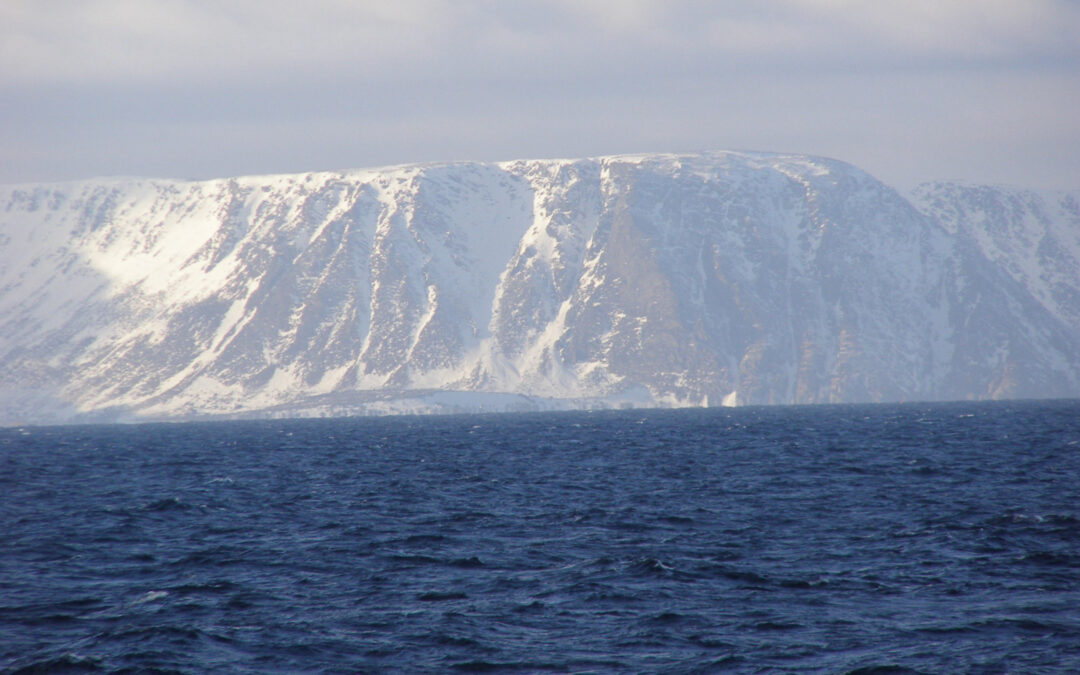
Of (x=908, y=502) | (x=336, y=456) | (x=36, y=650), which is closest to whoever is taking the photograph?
(x=36, y=650)

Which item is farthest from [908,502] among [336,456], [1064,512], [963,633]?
[336,456]

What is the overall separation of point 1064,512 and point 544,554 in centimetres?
2399

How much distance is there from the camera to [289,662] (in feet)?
95.3

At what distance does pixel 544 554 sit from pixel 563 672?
16240mm

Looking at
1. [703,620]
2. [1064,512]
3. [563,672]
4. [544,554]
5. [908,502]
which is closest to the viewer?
[563,672]

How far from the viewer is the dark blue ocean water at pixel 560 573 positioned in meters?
29.6

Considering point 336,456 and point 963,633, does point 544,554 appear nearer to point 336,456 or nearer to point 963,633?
point 963,633

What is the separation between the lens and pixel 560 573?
40062 mm

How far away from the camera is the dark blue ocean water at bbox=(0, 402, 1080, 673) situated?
1164 inches

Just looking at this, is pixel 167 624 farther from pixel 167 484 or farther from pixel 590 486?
pixel 167 484

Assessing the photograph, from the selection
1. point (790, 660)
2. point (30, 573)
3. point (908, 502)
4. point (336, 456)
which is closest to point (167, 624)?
point (30, 573)

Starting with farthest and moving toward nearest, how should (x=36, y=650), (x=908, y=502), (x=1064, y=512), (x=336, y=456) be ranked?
(x=336, y=456), (x=908, y=502), (x=1064, y=512), (x=36, y=650)

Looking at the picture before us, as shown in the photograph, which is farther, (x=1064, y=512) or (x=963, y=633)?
(x=1064, y=512)

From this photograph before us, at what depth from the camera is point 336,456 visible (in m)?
116
